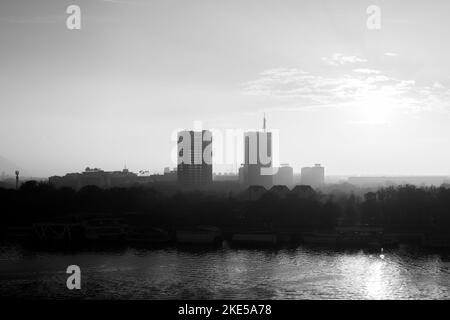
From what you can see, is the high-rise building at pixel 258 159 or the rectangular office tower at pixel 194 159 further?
the high-rise building at pixel 258 159

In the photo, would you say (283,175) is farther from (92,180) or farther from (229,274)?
(229,274)

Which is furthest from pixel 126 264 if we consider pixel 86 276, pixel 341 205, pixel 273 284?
pixel 341 205

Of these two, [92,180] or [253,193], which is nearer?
[253,193]

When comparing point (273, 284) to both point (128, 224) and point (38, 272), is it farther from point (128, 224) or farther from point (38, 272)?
point (128, 224)

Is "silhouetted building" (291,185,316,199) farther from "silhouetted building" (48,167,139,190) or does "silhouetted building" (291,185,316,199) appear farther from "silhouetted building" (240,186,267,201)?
"silhouetted building" (48,167,139,190)

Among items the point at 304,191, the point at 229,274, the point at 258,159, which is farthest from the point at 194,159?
the point at 229,274

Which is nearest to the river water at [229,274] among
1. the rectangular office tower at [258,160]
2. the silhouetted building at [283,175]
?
the rectangular office tower at [258,160]

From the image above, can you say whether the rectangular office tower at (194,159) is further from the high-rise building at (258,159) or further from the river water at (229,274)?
the river water at (229,274)
